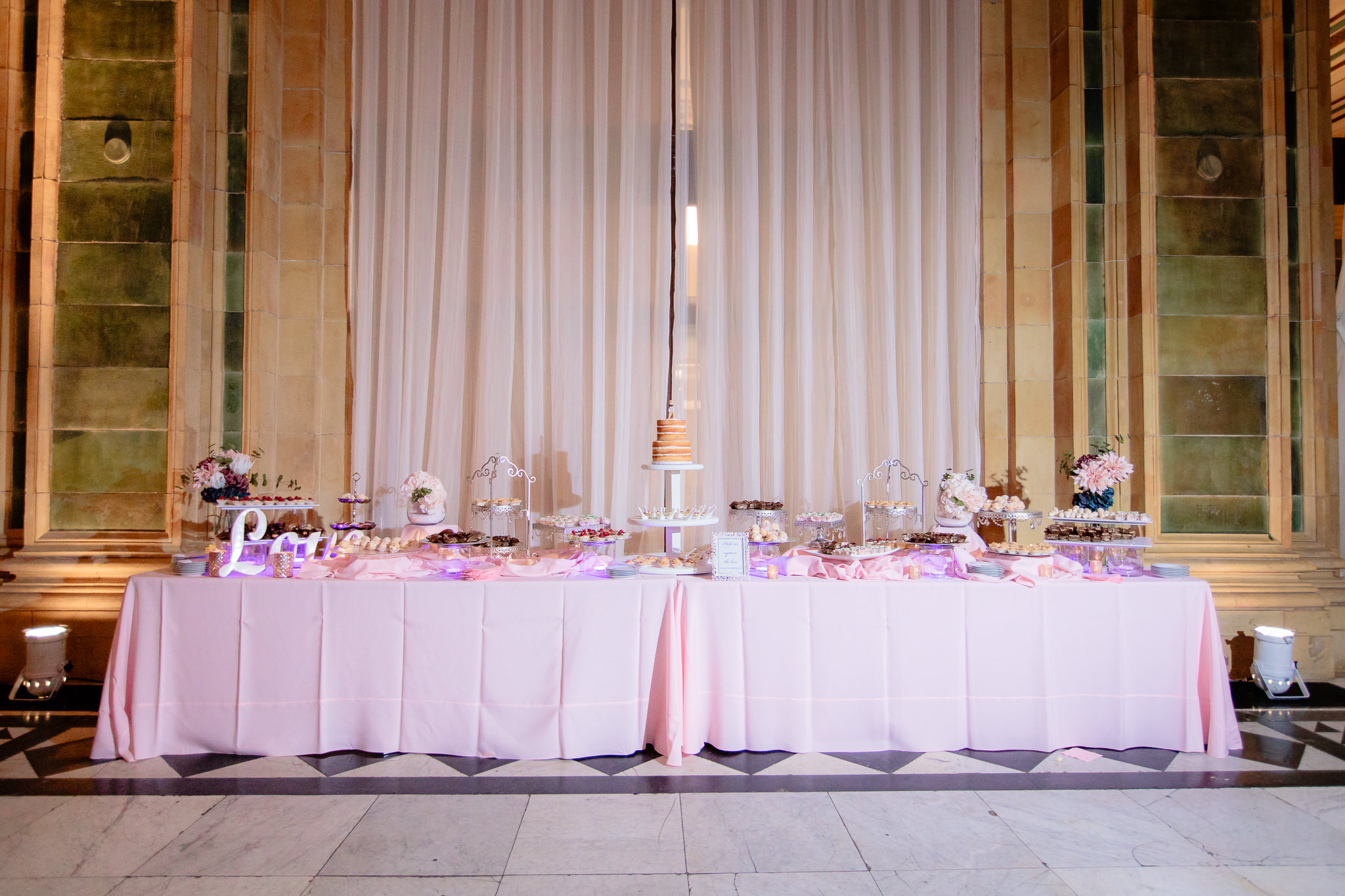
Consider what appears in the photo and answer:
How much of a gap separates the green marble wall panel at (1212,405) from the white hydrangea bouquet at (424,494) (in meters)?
4.49

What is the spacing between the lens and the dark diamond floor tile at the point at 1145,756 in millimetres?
3447

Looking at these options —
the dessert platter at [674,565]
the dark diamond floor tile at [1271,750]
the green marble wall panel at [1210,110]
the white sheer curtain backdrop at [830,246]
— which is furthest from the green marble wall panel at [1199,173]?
the dessert platter at [674,565]

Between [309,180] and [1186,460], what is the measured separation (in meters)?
6.18

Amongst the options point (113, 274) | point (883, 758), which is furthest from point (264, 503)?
point (883, 758)

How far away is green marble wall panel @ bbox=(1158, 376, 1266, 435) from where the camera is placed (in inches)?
196

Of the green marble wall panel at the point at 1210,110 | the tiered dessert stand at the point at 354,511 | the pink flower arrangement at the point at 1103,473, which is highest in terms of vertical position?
the green marble wall panel at the point at 1210,110

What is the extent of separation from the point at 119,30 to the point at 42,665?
3.89m

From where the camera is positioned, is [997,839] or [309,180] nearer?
[997,839]

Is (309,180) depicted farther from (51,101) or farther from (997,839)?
(997,839)

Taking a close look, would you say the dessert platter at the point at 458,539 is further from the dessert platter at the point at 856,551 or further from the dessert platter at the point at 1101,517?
the dessert platter at the point at 1101,517

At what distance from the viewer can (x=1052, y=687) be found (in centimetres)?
356

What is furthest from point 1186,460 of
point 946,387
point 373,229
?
point 373,229

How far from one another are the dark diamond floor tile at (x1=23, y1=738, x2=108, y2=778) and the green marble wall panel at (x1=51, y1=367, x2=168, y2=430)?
1927mm

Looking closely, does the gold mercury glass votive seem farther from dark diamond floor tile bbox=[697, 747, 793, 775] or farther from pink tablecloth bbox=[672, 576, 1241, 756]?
dark diamond floor tile bbox=[697, 747, 793, 775]
